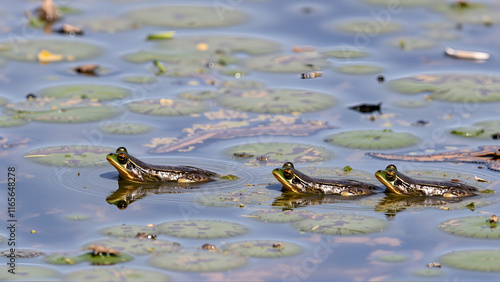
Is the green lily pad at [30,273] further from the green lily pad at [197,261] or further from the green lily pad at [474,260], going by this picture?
the green lily pad at [474,260]

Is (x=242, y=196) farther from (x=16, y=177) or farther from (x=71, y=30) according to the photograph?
(x=71, y=30)

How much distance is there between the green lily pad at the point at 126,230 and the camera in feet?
40.0

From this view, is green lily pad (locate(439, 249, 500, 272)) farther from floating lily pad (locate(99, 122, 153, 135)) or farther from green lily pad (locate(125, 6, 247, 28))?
green lily pad (locate(125, 6, 247, 28))

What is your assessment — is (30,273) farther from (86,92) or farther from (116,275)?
(86,92)

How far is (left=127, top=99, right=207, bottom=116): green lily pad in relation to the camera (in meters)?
17.8

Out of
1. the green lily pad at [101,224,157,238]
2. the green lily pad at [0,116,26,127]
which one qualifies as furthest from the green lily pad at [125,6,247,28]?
the green lily pad at [101,224,157,238]

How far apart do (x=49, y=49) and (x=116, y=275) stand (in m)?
12.0

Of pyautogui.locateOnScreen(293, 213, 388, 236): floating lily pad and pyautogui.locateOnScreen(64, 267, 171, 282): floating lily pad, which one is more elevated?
pyautogui.locateOnScreen(293, 213, 388, 236): floating lily pad

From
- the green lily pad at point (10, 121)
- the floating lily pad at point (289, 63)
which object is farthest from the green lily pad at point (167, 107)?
the floating lily pad at point (289, 63)

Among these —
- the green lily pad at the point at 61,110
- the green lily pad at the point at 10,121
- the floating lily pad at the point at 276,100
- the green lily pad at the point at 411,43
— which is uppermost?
the green lily pad at the point at 411,43

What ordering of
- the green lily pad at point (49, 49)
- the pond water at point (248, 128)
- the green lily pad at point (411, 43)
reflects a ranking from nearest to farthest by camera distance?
the pond water at point (248, 128), the green lily pad at point (49, 49), the green lily pad at point (411, 43)

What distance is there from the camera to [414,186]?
1381 cm

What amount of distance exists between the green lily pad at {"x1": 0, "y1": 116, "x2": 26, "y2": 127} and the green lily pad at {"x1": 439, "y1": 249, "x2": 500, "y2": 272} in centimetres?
856

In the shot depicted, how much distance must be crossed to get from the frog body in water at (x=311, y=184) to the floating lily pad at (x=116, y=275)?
3.27 m
